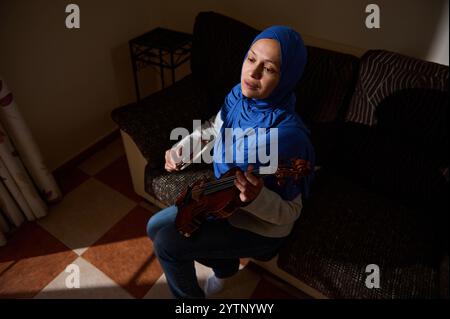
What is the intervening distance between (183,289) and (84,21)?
4.73ft

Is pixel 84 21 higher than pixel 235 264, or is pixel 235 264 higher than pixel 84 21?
pixel 84 21

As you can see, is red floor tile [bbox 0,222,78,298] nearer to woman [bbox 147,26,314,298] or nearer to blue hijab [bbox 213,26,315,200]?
woman [bbox 147,26,314,298]

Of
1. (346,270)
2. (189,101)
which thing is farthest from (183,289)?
(189,101)

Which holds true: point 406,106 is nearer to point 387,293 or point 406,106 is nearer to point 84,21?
point 387,293

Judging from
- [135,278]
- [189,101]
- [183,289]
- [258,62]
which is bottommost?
[135,278]

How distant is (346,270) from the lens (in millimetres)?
1115

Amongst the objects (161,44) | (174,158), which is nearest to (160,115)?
(174,158)

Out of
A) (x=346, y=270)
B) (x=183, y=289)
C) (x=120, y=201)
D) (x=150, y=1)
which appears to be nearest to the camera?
(x=346, y=270)

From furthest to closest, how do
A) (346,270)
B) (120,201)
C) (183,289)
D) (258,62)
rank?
1. (120,201)
2. (183,289)
3. (346,270)
4. (258,62)

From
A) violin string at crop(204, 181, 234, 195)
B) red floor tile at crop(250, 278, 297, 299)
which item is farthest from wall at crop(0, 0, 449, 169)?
red floor tile at crop(250, 278, 297, 299)

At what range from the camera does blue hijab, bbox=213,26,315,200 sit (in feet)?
3.24

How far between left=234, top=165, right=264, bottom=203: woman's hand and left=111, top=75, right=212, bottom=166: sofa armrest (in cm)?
62

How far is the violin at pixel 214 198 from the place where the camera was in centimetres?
94

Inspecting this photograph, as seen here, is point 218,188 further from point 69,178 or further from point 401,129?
point 69,178
